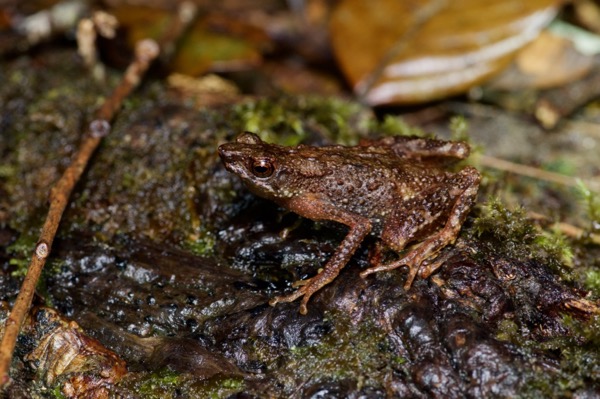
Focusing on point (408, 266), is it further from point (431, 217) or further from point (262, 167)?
point (262, 167)

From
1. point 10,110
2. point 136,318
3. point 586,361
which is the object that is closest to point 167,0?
point 10,110

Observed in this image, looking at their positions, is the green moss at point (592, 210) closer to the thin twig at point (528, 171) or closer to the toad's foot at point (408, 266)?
the thin twig at point (528, 171)

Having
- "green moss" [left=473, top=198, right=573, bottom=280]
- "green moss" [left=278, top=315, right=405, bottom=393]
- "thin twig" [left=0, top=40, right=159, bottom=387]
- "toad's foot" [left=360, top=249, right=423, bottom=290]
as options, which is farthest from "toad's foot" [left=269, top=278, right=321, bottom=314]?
"thin twig" [left=0, top=40, right=159, bottom=387]

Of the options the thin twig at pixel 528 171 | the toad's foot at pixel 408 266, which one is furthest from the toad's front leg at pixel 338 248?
the thin twig at pixel 528 171

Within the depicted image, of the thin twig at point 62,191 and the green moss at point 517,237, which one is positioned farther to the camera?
the green moss at point 517,237

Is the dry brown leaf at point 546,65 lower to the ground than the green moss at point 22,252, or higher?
lower

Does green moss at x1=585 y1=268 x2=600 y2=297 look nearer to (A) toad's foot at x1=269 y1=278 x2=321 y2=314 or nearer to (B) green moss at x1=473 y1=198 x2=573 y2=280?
(B) green moss at x1=473 y1=198 x2=573 y2=280

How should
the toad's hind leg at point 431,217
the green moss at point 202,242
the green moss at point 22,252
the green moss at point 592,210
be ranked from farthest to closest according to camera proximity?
the green moss at point 592,210 → the green moss at point 202,242 → the green moss at point 22,252 → the toad's hind leg at point 431,217
